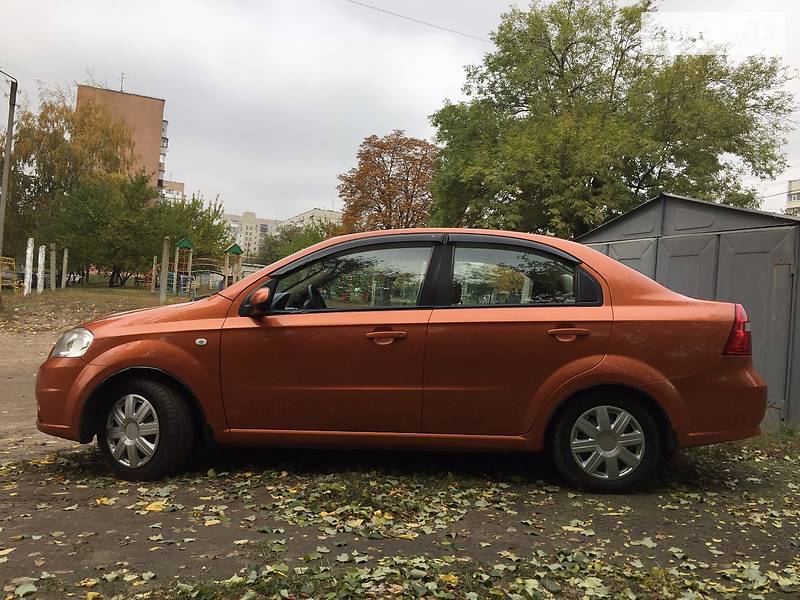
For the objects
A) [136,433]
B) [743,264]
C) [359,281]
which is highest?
[743,264]

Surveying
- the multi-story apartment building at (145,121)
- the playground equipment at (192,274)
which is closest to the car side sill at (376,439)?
the playground equipment at (192,274)

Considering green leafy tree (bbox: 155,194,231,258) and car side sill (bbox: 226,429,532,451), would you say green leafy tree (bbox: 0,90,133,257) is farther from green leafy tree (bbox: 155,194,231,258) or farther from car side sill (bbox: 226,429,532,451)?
car side sill (bbox: 226,429,532,451)

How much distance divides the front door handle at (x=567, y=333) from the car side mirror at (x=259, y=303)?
1823 millimetres

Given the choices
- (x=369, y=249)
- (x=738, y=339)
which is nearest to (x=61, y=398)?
(x=369, y=249)

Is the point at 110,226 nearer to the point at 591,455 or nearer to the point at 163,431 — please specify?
the point at 163,431

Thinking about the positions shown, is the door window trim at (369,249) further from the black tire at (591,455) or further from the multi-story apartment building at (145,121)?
the multi-story apartment building at (145,121)

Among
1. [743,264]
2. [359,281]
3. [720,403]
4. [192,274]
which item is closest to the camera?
[720,403]

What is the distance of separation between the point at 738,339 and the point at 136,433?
3.92 meters

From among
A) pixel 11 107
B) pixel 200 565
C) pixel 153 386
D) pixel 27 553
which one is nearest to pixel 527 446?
pixel 200 565

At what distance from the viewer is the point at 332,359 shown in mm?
4094

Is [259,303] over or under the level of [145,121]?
under

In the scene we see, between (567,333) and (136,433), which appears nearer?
(567,333)

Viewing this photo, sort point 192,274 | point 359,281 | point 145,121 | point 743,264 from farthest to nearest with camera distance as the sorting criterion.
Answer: point 145,121 → point 192,274 → point 743,264 → point 359,281

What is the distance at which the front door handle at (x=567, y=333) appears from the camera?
3980 mm
